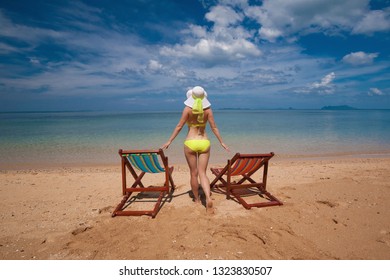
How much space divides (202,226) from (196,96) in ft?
6.83

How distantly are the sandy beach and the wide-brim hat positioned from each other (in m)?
1.85

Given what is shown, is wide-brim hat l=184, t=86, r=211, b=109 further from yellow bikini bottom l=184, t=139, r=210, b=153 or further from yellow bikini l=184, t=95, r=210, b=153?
yellow bikini bottom l=184, t=139, r=210, b=153

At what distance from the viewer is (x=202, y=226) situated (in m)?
3.44

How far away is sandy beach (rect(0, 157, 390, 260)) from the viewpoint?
2.84m

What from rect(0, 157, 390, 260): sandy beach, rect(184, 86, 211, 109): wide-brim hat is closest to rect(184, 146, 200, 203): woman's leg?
rect(0, 157, 390, 260): sandy beach

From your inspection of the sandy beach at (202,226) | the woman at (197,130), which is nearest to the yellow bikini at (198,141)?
the woman at (197,130)

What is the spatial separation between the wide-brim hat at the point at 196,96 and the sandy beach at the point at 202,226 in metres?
1.85

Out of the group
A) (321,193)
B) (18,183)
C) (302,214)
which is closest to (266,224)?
(302,214)

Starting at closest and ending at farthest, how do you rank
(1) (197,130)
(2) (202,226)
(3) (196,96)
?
1. (2) (202,226)
2. (3) (196,96)
3. (1) (197,130)

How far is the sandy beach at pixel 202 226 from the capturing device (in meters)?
2.84

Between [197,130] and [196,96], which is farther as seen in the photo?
[197,130]

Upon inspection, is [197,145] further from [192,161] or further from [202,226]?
[202,226]

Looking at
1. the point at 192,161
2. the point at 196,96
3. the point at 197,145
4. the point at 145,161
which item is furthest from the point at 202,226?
the point at 196,96

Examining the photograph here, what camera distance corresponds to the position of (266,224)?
349 centimetres
